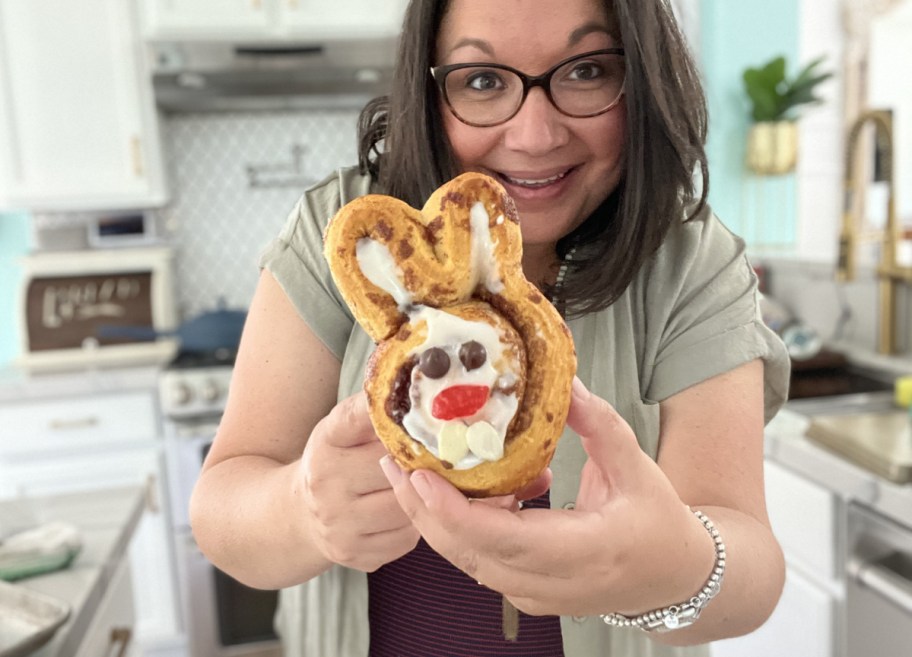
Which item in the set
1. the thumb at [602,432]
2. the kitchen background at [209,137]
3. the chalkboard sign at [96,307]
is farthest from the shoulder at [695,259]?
the chalkboard sign at [96,307]

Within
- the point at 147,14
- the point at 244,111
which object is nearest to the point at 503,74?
the point at 147,14

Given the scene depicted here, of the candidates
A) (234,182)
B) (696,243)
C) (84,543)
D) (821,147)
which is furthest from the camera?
(234,182)

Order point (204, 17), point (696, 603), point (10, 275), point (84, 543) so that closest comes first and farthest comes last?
point (696, 603) < point (84, 543) < point (204, 17) < point (10, 275)

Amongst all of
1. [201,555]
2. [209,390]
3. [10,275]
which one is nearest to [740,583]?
[209,390]

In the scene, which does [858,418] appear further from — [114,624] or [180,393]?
[180,393]

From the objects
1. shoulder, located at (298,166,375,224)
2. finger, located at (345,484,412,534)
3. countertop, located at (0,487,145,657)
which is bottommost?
countertop, located at (0,487,145,657)

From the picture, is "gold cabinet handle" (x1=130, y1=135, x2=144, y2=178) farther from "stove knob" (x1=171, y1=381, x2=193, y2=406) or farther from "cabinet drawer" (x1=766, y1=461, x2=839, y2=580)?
"cabinet drawer" (x1=766, y1=461, x2=839, y2=580)

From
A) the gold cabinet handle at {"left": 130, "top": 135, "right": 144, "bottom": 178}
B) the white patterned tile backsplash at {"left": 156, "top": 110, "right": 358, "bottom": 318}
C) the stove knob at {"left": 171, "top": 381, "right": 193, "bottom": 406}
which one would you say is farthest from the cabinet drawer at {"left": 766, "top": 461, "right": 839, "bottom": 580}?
the gold cabinet handle at {"left": 130, "top": 135, "right": 144, "bottom": 178}

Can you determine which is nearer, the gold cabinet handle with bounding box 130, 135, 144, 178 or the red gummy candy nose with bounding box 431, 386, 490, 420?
the red gummy candy nose with bounding box 431, 386, 490, 420
